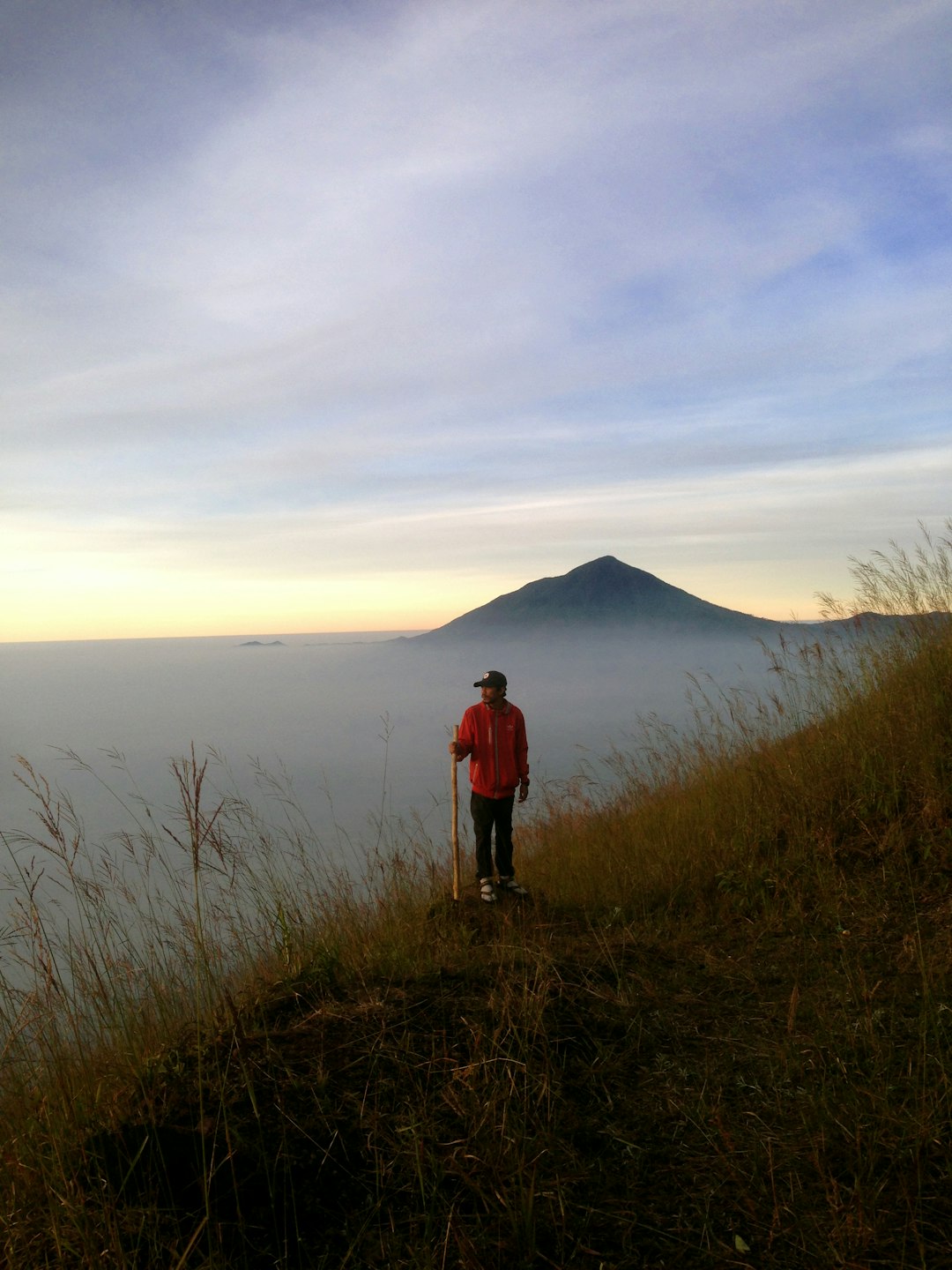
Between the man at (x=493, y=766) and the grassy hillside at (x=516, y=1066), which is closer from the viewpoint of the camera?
the grassy hillside at (x=516, y=1066)

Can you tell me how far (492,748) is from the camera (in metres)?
6.61

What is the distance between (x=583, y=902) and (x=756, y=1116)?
3.08 meters

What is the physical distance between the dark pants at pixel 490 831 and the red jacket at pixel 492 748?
9 centimetres

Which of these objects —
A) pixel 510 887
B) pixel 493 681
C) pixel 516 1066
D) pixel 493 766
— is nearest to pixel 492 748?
pixel 493 766

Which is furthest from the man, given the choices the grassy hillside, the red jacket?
the grassy hillside

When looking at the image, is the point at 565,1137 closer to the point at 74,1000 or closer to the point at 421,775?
the point at 74,1000

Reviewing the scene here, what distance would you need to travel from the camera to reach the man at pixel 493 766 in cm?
656

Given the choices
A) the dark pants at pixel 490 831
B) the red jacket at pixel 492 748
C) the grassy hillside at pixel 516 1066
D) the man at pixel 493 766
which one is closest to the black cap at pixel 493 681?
the man at pixel 493 766

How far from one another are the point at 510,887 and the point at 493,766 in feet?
3.22

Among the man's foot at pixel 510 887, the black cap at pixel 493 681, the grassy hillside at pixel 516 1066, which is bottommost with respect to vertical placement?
the man's foot at pixel 510 887

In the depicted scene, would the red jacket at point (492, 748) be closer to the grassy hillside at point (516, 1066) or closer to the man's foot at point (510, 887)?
the man's foot at point (510, 887)

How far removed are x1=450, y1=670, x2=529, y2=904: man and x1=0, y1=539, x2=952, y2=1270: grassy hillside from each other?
70 cm

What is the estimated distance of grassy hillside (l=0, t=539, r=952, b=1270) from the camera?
2596 mm

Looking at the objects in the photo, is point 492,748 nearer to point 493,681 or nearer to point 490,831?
point 493,681
